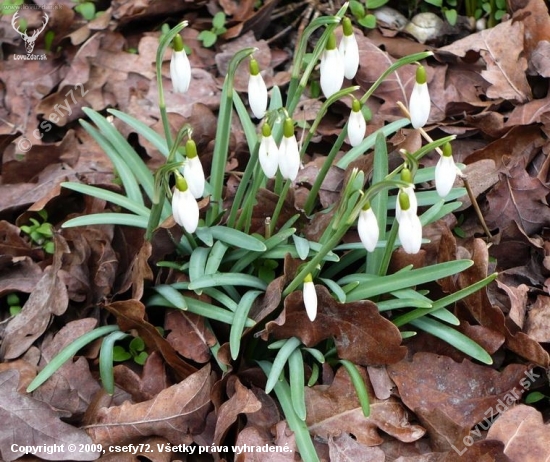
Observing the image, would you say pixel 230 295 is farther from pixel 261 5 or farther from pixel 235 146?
pixel 261 5

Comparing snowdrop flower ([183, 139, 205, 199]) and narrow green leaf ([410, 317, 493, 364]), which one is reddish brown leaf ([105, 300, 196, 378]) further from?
narrow green leaf ([410, 317, 493, 364])

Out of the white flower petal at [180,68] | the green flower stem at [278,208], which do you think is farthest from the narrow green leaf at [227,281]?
the white flower petal at [180,68]

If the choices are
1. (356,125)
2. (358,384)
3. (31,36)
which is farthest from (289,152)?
(31,36)

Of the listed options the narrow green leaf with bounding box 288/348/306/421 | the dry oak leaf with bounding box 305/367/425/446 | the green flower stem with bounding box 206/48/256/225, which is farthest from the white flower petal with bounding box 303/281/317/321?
the green flower stem with bounding box 206/48/256/225

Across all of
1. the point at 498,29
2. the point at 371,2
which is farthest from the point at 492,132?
the point at 371,2

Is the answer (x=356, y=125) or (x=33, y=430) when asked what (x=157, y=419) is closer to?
(x=33, y=430)
